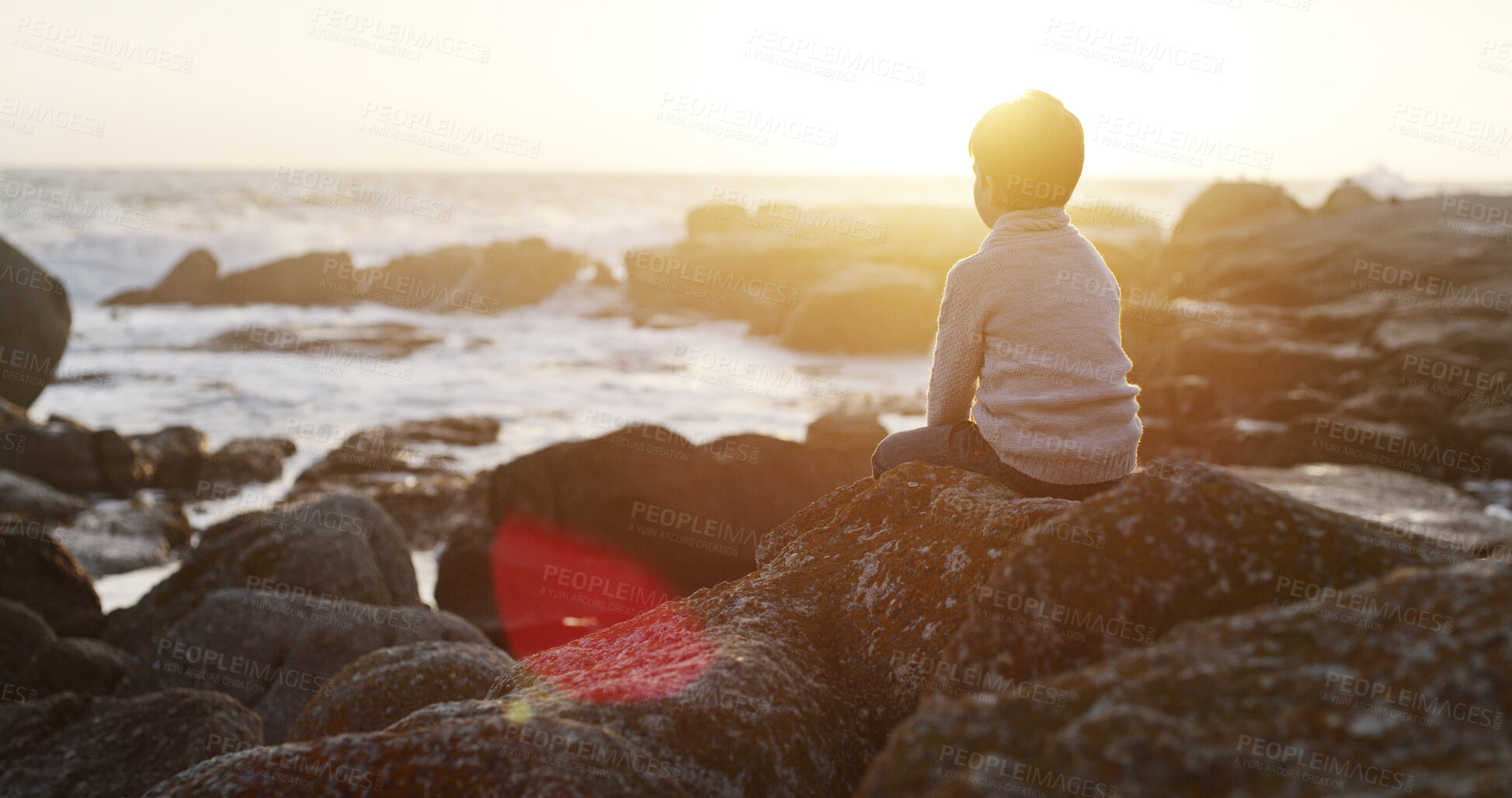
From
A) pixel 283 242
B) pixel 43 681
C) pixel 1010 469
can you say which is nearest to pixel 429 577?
pixel 43 681

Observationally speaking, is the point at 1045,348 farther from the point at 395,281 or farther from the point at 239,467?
the point at 395,281

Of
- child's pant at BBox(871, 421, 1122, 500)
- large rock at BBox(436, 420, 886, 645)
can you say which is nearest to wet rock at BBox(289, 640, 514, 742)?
child's pant at BBox(871, 421, 1122, 500)

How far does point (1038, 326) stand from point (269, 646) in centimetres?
548

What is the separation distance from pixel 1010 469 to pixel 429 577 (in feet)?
27.3

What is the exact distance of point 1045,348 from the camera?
3488mm

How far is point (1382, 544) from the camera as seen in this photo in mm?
2154

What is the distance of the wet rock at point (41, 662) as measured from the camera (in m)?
6.22

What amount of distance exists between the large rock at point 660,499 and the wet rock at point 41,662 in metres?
3.13

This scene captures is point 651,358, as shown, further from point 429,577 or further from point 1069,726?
point 1069,726

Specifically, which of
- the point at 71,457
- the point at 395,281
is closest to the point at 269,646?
Result: the point at 71,457

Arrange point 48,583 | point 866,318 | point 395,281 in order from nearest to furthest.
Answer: point 48,583
point 866,318
point 395,281

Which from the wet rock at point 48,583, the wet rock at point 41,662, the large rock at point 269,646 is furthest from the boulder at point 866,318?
the wet rock at point 41,662

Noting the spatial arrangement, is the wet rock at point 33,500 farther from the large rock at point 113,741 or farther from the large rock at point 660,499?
the large rock at point 113,741

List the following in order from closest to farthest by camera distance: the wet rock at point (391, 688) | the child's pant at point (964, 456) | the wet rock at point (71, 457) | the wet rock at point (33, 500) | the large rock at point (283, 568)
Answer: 1. the child's pant at point (964, 456)
2. the wet rock at point (391, 688)
3. the large rock at point (283, 568)
4. the wet rock at point (33, 500)
5. the wet rock at point (71, 457)
